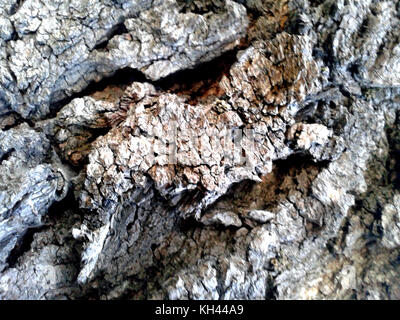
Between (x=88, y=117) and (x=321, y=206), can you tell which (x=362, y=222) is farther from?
(x=88, y=117)

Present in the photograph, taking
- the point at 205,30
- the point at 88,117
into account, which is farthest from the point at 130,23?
the point at 88,117

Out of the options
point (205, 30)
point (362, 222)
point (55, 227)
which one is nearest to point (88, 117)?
point (55, 227)

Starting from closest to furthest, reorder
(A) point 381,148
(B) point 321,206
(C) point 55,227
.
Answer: (C) point 55,227, (B) point 321,206, (A) point 381,148

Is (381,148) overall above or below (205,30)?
below

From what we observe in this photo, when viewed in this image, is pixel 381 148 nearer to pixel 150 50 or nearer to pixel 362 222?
pixel 362 222

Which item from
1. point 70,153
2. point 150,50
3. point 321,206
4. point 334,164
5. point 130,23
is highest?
point 130,23

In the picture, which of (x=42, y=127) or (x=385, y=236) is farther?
(x=385, y=236)

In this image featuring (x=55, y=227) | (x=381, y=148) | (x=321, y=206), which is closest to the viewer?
(x=55, y=227)
